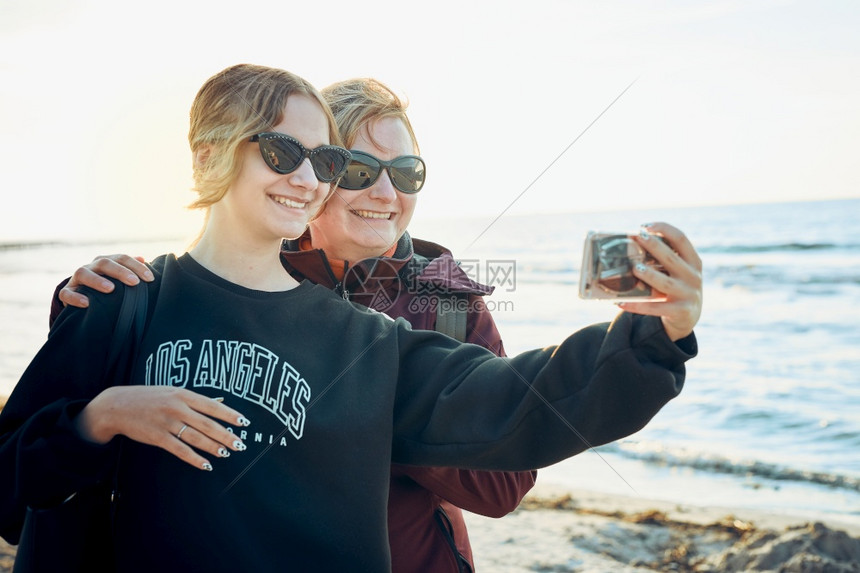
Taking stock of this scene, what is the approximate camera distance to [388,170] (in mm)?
2832

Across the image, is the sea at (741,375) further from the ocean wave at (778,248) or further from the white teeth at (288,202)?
the white teeth at (288,202)

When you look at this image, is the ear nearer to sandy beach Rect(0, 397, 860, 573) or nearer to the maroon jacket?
the maroon jacket

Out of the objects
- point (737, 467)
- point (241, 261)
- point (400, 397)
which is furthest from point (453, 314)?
point (737, 467)

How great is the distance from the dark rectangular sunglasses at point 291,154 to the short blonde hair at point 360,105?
61cm

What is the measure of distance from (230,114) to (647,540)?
4.16m

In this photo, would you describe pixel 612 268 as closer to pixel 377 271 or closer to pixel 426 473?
pixel 426 473

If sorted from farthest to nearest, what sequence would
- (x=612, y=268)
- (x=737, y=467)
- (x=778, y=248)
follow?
1. (x=778, y=248)
2. (x=737, y=467)
3. (x=612, y=268)

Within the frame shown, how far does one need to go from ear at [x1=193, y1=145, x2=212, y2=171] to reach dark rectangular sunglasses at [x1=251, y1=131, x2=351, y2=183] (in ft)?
0.71

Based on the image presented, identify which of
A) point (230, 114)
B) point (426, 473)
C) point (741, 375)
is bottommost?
point (741, 375)

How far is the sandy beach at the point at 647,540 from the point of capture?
14.6 ft

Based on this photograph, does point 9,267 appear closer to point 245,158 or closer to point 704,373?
point 704,373

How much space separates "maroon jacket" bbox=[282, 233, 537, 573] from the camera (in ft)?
7.50

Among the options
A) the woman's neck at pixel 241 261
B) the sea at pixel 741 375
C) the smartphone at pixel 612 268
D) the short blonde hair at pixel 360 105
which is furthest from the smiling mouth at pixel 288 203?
the smartphone at pixel 612 268

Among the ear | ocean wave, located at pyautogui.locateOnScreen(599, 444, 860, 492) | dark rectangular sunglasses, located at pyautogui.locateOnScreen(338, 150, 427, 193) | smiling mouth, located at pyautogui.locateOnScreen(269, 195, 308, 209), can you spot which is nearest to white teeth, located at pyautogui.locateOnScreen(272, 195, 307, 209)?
smiling mouth, located at pyautogui.locateOnScreen(269, 195, 308, 209)
